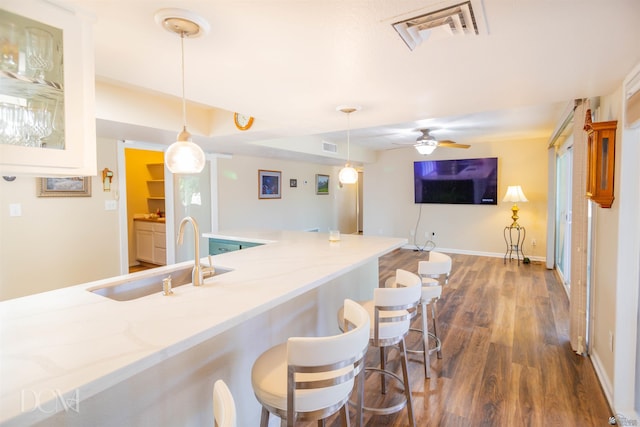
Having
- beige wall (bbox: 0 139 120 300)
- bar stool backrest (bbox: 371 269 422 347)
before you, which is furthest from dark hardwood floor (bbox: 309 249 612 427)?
beige wall (bbox: 0 139 120 300)

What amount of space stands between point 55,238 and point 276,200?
11.9 ft

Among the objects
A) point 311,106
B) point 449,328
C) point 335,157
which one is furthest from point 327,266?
point 335,157

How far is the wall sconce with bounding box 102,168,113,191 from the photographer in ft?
12.6

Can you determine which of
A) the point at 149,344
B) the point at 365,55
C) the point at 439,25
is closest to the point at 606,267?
the point at 439,25

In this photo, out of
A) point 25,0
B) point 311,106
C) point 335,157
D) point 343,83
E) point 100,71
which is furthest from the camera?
point 335,157

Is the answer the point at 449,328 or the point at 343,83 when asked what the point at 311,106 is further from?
the point at 449,328

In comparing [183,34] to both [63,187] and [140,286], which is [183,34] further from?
[63,187]

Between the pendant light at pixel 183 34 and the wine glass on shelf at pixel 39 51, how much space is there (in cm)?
39

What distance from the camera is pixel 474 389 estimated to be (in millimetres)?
2273

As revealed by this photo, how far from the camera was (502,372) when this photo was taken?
8.13 ft

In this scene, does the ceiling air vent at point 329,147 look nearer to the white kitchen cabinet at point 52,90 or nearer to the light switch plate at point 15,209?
the light switch plate at point 15,209

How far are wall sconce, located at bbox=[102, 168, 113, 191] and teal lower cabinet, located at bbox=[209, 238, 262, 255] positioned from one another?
4.81ft

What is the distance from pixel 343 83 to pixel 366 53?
451 millimetres

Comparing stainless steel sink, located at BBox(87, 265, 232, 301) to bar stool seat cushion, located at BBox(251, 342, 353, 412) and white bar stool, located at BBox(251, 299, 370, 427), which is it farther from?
white bar stool, located at BBox(251, 299, 370, 427)
